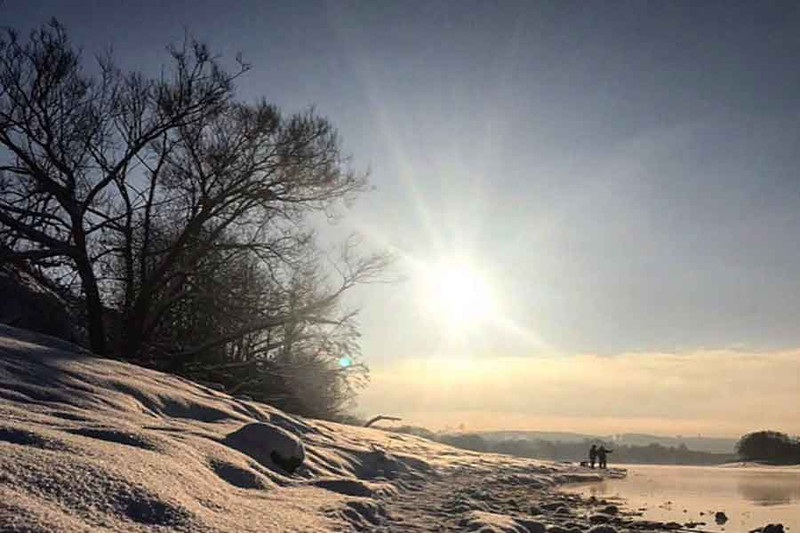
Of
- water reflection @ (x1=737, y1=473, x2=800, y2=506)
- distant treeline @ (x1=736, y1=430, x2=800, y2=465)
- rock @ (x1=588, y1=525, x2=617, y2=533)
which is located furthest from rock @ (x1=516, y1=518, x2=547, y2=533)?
distant treeline @ (x1=736, y1=430, x2=800, y2=465)

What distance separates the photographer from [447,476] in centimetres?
1194

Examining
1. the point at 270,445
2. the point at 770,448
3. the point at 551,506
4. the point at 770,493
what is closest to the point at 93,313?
the point at 270,445

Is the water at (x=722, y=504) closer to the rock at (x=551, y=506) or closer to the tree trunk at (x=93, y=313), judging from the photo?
the rock at (x=551, y=506)

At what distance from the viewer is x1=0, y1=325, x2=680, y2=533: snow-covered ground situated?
2871 mm

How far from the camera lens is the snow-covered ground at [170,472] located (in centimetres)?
287

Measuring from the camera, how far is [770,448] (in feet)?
92.4

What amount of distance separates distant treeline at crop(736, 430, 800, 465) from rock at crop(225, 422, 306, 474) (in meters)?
26.2

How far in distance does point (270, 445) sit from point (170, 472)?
2325mm

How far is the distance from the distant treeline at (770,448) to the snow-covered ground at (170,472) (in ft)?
75.8

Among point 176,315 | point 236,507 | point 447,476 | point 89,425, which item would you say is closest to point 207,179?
point 176,315

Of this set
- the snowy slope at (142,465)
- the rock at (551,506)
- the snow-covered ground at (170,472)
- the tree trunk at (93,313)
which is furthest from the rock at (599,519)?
the tree trunk at (93,313)

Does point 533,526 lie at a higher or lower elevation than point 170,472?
lower

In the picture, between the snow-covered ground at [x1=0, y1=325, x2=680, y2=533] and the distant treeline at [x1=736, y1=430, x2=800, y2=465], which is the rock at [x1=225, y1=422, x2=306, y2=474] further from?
the distant treeline at [x1=736, y1=430, x2=800, y2=465]

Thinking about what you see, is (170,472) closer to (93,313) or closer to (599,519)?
(599,519)
